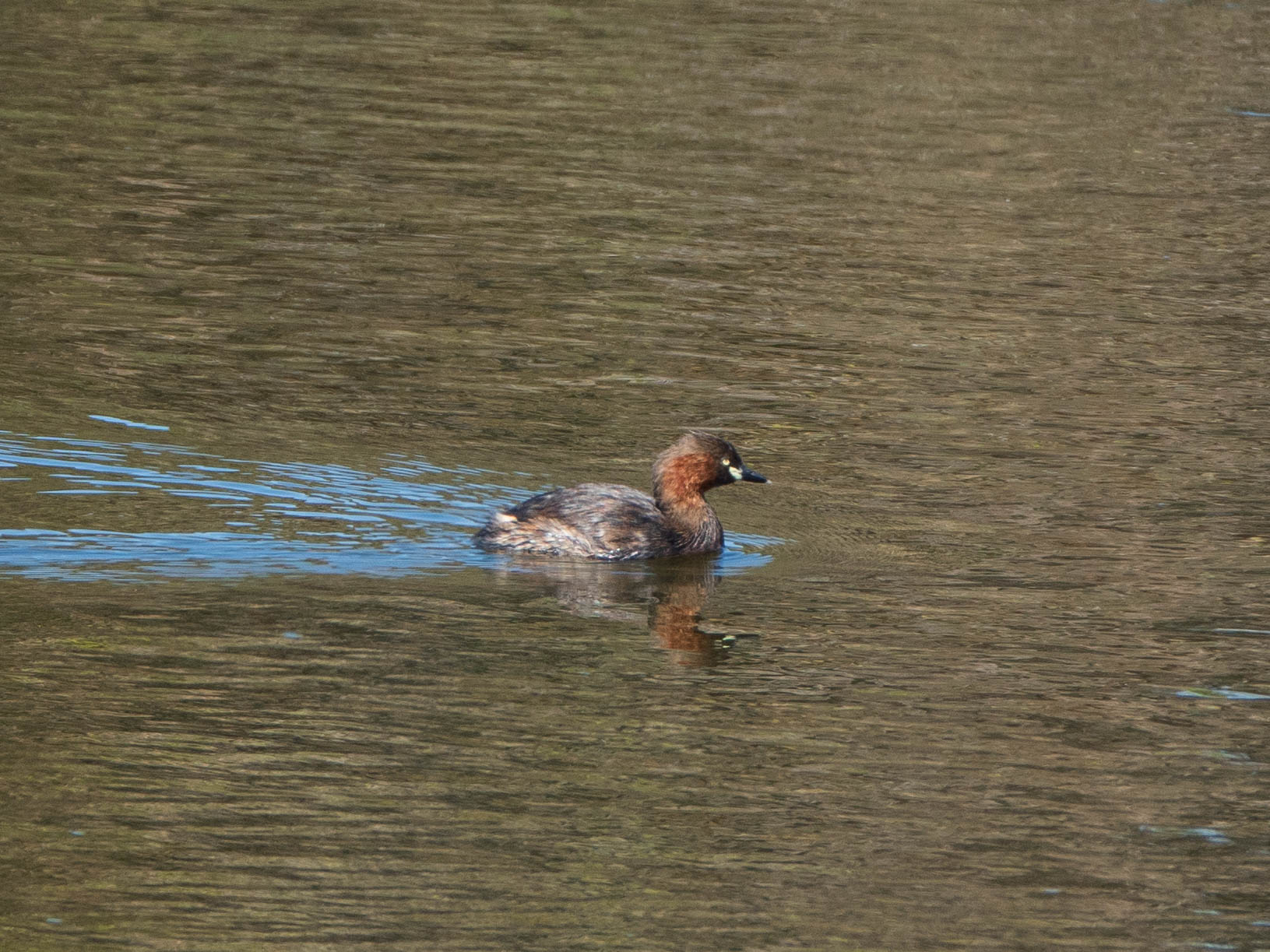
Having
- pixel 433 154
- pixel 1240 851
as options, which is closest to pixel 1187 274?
pixel 433 154

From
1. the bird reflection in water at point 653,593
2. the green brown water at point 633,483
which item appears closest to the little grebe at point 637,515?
the bird reflection in water at point 653,593

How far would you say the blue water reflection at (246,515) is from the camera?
35.4ft

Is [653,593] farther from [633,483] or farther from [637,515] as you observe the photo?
[633,483]

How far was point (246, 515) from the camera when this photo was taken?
38.1 ft

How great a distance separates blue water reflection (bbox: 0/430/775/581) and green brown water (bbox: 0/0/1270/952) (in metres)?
0.04

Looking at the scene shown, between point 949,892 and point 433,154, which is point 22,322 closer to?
point 433,154

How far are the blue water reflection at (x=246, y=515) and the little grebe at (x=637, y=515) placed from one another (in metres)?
0.21

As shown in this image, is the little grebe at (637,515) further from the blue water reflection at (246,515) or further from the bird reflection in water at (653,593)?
the blue water reflection at (246,515)

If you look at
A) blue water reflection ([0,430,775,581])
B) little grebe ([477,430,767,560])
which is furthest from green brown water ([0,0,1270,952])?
little grebe ([477,430,767,560])

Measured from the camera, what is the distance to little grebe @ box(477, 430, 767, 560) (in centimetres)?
1165

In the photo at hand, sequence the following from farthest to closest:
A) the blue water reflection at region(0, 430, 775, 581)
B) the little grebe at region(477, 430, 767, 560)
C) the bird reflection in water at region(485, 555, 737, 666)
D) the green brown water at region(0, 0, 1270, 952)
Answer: the little grebe at region(477, 430, 767, 560) → the blue water reflection at region(0, 430, 775, 581) → the bird reflection in water at region(485, 555, 737, 666) → the green brown water at region(0, 0, 1270, 952)

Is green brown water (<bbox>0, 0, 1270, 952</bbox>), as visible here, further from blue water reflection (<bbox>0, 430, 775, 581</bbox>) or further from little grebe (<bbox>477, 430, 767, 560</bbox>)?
little grebe (<bbox>477, 430, 767, 560</bbox>)

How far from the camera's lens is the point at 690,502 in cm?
1220

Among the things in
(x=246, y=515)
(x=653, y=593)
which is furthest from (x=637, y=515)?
(x=246, y=515)
